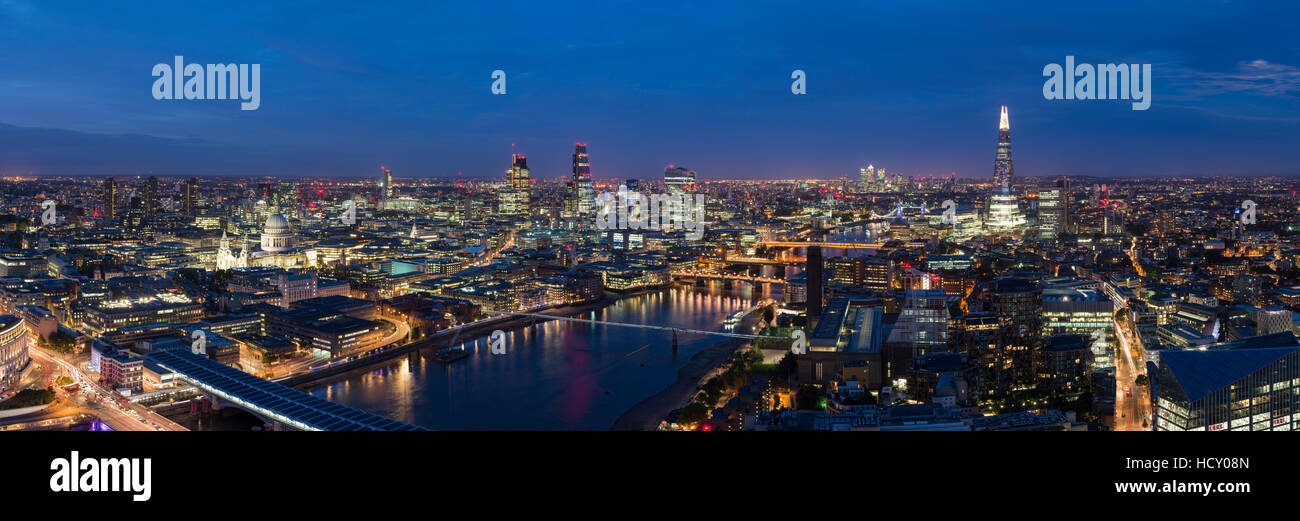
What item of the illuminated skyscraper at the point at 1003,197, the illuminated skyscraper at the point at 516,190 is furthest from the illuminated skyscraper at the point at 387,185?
the illuminated skyscraper at the point at 1003,197

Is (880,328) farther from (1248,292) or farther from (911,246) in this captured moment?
(911,246)

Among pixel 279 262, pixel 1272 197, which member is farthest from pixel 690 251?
pixel 1272 197

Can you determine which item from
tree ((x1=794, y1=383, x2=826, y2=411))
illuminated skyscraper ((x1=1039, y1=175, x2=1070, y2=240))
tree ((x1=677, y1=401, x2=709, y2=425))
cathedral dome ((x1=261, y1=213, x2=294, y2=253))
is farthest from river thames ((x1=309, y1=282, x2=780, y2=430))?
illuminated skyscraper ((x1=1039, y1=175, x2=1070, y2=240))

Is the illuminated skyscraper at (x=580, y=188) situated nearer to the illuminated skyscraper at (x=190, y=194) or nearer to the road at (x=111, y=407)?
the illuminated skyscraper at (x=190, y=194)

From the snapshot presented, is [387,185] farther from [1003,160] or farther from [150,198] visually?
[1003,160]

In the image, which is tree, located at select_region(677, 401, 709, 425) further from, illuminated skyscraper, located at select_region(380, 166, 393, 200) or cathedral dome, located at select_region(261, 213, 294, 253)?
illuminated skyscraper, located at select_region(380, 166, 393, 200)

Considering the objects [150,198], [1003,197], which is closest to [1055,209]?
[1003,197]
